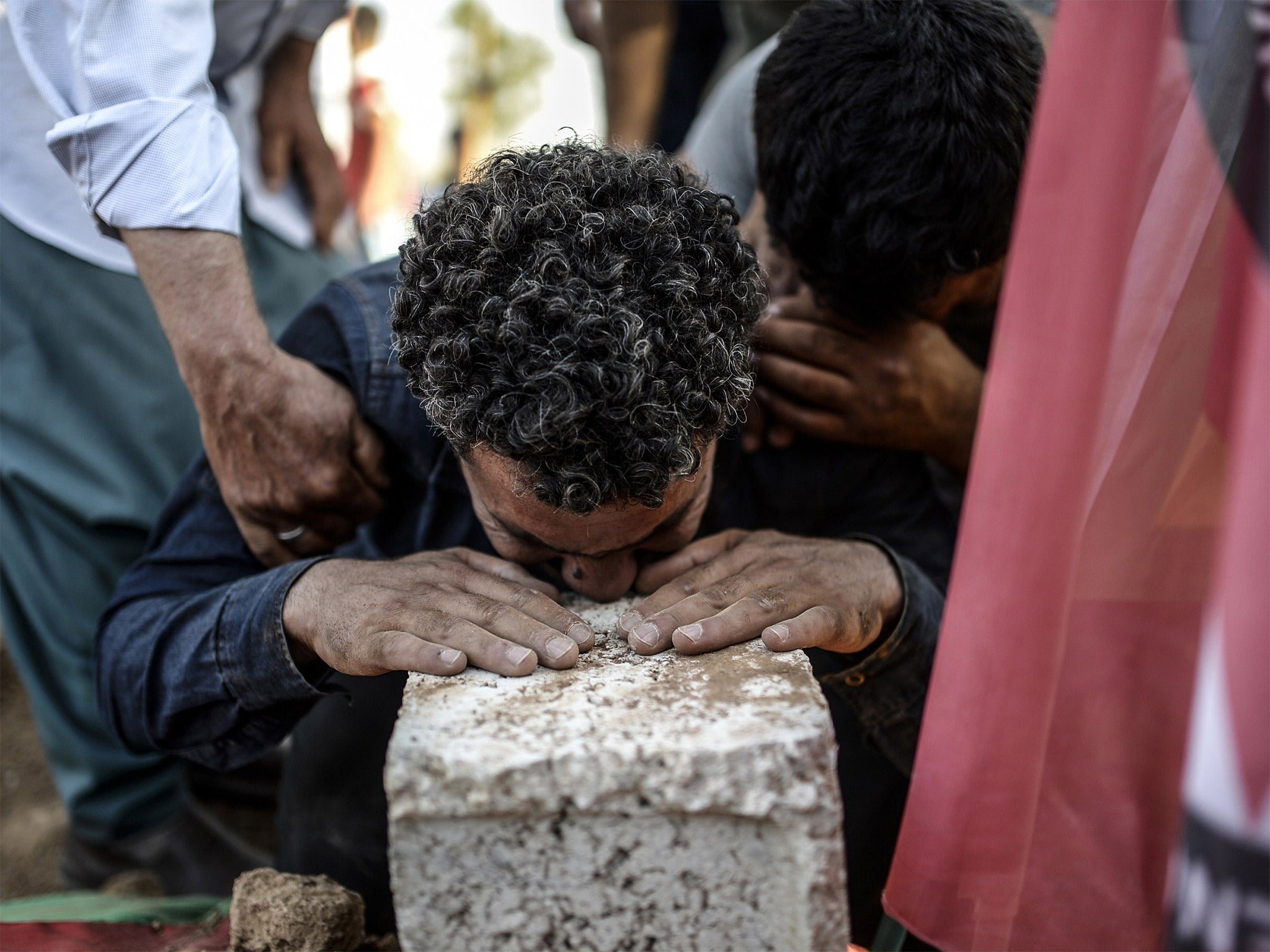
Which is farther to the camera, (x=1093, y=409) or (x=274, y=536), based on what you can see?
(x=274, y=536)

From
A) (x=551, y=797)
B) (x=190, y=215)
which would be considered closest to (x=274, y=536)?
(x=190, y=215)

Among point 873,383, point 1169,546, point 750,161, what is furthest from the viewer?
point 750,161

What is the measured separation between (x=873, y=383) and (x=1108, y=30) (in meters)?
0.81

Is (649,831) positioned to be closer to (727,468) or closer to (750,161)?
(727,468)

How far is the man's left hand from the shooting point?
227 centimetres

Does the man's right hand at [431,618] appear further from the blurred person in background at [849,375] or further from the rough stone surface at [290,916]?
the blurred person in background at [849,375]

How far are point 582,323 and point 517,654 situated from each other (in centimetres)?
37

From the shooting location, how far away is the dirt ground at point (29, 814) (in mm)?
2365

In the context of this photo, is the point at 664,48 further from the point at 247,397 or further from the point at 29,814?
the point at 29,814

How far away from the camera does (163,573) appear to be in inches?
63.4

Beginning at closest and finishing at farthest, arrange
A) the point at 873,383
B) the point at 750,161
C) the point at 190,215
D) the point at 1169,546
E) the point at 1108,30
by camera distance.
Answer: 1. the point at 1108,30
2. the point at 1169,546
3. the point at 190,215
4. the point at 873,383
5. the point at 750,161

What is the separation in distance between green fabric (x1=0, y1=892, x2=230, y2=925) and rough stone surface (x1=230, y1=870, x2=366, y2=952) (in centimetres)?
36

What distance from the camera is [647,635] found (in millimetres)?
1132

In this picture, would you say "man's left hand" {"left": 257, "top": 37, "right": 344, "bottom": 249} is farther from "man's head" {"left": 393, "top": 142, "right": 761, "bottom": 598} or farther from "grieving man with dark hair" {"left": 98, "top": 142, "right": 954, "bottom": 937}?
"man's head" {"left": 393, "top": 142, "right": 761, "bottom": 598}
